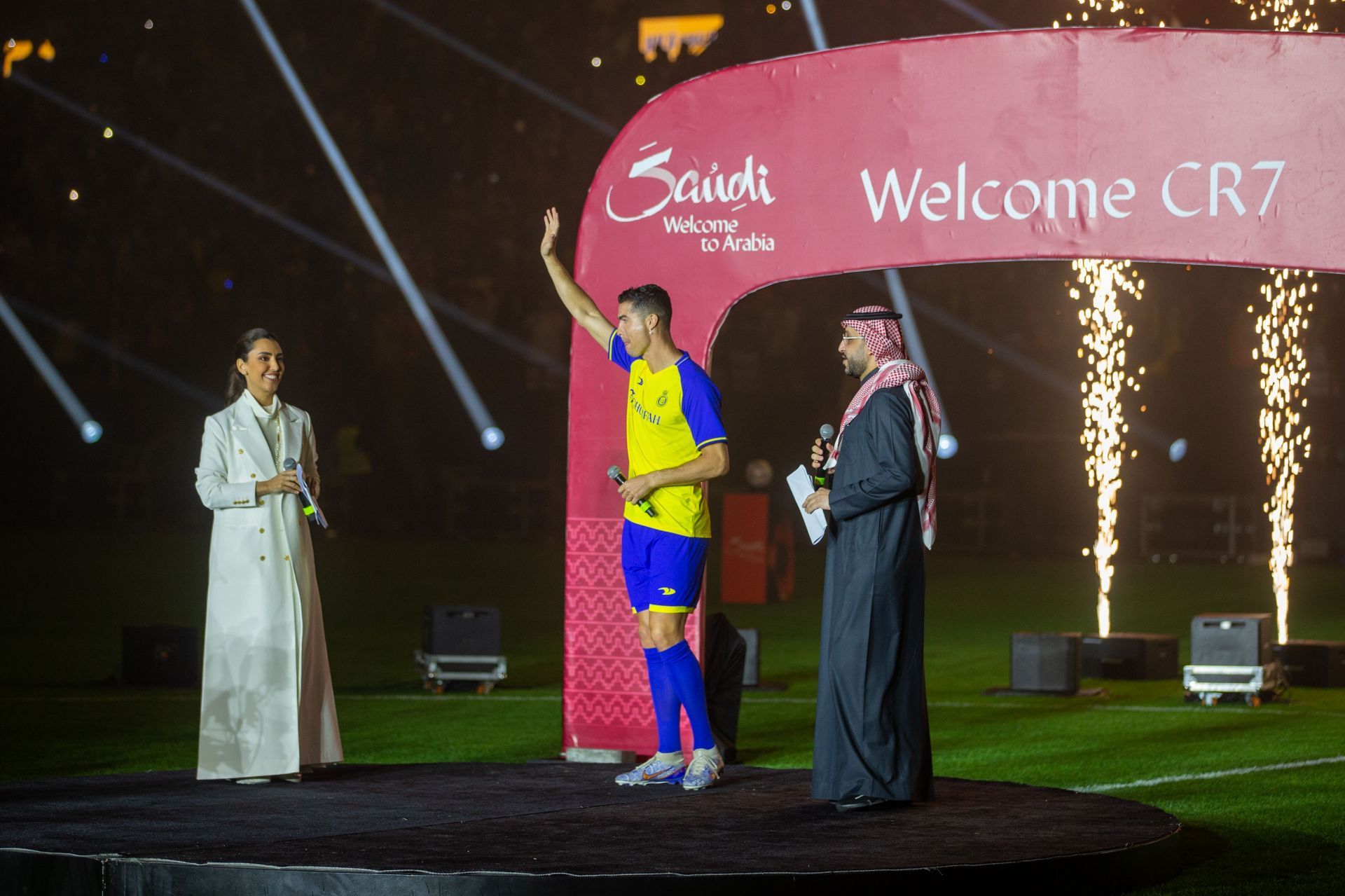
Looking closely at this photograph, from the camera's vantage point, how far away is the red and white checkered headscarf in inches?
275

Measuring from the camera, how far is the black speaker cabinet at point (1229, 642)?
39.9ft

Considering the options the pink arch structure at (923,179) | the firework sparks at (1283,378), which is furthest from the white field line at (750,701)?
the firework sparks at (1283,378)

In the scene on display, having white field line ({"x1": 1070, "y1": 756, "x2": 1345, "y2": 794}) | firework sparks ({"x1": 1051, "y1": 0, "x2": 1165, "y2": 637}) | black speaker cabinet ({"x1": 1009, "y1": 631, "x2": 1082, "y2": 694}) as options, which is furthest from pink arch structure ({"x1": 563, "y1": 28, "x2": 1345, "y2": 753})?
firework sparks ({"x1": 1051, "y1": 0, "x2": 1165, "y2": 637})

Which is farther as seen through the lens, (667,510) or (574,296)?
(574,296)

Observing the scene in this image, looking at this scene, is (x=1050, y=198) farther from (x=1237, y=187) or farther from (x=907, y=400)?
(x=907, y=400)

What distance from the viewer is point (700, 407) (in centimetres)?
743

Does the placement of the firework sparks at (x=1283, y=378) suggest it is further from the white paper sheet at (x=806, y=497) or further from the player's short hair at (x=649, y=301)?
the white paper sheet at (x=806, y=497)

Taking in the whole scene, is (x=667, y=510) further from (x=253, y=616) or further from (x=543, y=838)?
(x=253, y=616)

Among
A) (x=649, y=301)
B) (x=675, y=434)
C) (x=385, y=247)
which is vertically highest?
(x=385, y=247)

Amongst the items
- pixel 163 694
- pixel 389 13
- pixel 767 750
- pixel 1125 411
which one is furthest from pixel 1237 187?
pixel 389 13

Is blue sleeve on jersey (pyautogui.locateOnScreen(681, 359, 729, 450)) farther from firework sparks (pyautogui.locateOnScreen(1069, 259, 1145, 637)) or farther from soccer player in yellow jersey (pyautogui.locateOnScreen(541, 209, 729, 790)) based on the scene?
firework sparks (pyautogui.locateOnScreen(1069, 259, 1145, 637))

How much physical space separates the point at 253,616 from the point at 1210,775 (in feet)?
15.2

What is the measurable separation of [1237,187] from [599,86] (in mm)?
24453

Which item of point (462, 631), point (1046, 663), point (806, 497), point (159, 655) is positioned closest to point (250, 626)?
point (806, 497)
